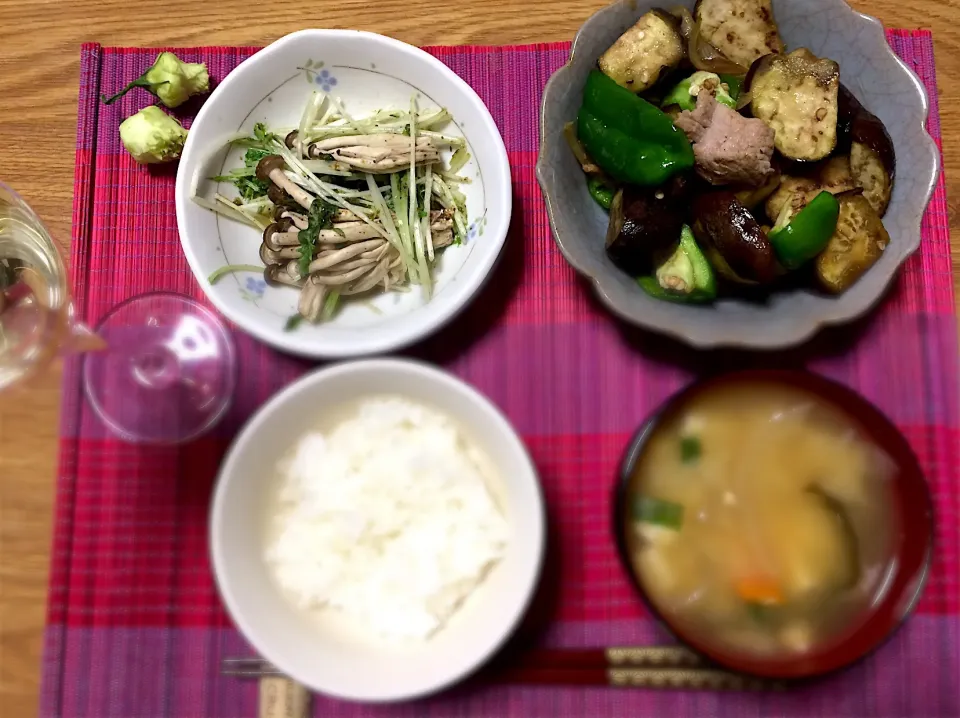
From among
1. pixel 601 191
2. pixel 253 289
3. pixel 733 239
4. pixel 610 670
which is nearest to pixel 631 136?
pixel 601 191

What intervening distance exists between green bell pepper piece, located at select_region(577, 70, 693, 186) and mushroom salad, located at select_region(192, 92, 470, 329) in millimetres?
283

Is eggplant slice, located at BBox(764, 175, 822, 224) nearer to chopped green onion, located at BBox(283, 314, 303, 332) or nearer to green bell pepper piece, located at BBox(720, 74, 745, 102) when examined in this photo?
green bell pepper piece, located at BBox(720, 74, 745, 102)

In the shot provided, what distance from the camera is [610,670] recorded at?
53.9 inches

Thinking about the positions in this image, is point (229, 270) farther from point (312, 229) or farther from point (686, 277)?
point (686, 277)

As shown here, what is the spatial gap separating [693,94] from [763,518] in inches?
30.5

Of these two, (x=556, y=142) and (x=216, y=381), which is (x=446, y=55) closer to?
(x=556, y=142)

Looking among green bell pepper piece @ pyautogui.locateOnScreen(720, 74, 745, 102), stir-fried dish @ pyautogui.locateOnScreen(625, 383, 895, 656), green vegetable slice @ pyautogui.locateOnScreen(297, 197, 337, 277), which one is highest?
green bell pepper piece @ pyautogui.locateOnScreen(720, 74, 745, 102)

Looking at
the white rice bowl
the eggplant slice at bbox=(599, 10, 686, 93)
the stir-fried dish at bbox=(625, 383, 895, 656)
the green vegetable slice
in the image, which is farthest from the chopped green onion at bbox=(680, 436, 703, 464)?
the green vegetable slice

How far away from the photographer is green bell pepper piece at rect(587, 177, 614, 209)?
1425 millimetres

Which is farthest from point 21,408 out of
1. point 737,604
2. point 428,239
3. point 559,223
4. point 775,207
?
point 775,207

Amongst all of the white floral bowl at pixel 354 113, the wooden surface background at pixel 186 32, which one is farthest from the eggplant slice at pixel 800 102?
the white floral bowl at pixel 354 113

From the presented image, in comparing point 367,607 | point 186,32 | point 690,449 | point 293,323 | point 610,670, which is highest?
point 186,32

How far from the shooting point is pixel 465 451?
4.52ft

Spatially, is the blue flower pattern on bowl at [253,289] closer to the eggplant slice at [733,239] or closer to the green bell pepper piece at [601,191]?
the green bell pepper piece at [601,191]
